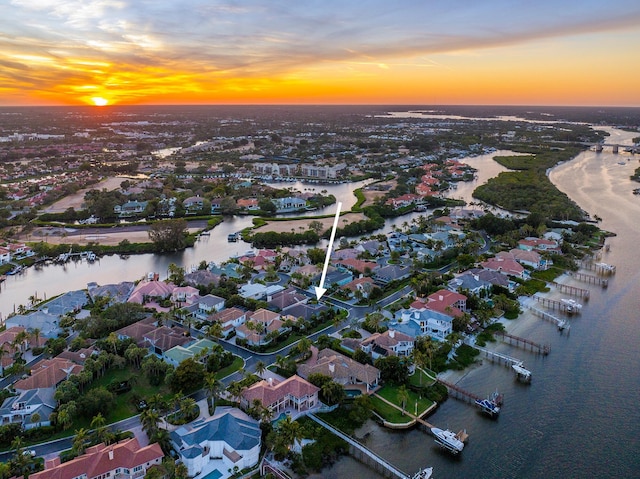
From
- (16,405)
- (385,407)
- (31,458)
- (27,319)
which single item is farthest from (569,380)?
(27,319)

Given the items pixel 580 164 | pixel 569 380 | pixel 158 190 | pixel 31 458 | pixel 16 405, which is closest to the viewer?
pixel 31 458

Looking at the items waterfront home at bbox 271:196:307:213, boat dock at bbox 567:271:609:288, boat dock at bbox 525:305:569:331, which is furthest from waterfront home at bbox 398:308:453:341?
waterfront home at bbox 271:196:307:213

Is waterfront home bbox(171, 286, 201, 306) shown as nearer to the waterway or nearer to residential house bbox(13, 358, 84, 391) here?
residential house bbox(13, 358, 84, 391)

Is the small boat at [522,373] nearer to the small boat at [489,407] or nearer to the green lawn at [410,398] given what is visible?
the small boat at [489,407]

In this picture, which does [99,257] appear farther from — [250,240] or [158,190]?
[158,190]

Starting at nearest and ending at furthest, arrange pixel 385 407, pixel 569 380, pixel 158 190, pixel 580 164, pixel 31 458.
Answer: pixel 31 458
pixel 385 407
pixel 569 380
pixel 158 190
pixel 580 164

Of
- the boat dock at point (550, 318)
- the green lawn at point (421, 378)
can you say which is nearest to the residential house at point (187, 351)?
the green lawn at point (421, 378)

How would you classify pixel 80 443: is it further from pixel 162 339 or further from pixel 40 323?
pixel 40 323

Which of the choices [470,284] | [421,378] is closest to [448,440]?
[421,378]
